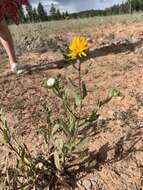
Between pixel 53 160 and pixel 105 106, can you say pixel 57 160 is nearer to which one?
pixel 53 160

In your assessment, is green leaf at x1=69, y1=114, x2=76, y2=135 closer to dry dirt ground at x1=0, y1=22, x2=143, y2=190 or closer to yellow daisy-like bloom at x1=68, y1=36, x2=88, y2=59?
dry dirt ground at x1=0, y1=22, x2=143, y2=190

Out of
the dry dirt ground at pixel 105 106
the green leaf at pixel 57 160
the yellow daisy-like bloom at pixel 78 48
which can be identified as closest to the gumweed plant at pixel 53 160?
the green leaf at pixel 57 160

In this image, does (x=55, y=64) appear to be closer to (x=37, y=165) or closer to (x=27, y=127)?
(x=27, y=127)

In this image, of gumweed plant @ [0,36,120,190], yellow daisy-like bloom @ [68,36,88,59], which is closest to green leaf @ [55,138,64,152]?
gumweed plant @ [0,36,120,190]

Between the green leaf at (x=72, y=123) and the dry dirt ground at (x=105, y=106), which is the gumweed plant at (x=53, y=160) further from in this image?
the dry dirt ground at (x=105, y=106)

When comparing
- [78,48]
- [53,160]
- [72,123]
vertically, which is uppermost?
[78,48]

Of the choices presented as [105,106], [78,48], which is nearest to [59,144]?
[78,48]

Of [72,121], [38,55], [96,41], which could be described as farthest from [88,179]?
[96,41]

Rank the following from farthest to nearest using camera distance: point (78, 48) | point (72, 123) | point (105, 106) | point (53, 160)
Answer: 1. point (105, 106)
2. point (53, 160)
3. point (72, 123)
4. point (78, 48)
